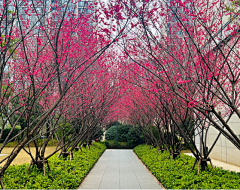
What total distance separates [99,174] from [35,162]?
2796mm

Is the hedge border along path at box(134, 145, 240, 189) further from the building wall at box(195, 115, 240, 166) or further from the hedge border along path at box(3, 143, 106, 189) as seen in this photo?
the building wall at box(195, 115, 240, 166)

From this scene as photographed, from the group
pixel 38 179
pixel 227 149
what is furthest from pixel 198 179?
pixel 227 149

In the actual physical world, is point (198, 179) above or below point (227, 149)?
below

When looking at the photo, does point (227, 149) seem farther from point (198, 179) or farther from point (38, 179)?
point (38, 179)

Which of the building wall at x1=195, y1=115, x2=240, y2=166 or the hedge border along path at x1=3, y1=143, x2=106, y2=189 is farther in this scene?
the building wall at x1=195, y1=115, x2=240, y2=166

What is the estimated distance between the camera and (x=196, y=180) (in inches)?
218

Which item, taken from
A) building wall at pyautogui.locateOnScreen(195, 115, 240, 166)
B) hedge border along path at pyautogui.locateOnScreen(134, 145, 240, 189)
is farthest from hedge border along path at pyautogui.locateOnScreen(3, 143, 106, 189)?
building wall at pyautogui.locateOnScreen(195, 115, 240, 166)

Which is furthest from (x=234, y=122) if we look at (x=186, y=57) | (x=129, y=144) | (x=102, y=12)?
(x=129, y=144)

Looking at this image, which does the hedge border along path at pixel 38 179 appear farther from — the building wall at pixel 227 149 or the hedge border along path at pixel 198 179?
the building wall at pixel 227 149

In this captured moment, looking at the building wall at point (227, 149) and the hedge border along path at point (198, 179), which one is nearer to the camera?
the hedge border along path at point (198, 179)

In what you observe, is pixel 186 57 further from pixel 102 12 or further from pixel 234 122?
pixel 234 122

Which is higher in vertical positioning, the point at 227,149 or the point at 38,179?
the point at 227,149

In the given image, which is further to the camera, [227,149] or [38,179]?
[227,149]

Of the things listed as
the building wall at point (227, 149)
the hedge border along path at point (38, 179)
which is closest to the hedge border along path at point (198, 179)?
the hedge border along path at point (38, 179)
